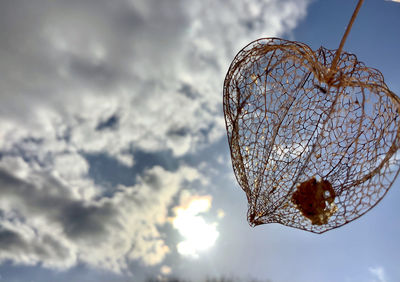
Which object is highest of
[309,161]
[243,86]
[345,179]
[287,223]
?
[243,86]

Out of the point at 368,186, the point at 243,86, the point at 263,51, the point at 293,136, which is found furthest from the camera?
the point at 293,136

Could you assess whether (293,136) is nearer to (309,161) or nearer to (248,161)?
(309,161)

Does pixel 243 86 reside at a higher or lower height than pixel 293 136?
higher

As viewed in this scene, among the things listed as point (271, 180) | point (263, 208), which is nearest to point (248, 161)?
point (271, 180)

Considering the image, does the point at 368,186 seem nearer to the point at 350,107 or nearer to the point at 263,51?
the point at 350,107

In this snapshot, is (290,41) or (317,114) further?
(317,114)

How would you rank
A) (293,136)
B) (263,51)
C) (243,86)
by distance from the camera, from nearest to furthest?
(263,51) < (243,86) < (293,136)

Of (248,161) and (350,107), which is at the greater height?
(350,107)

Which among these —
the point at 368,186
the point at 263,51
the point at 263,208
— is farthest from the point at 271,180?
the point at 263,51

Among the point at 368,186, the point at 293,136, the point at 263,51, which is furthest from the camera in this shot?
the point at 293,136
